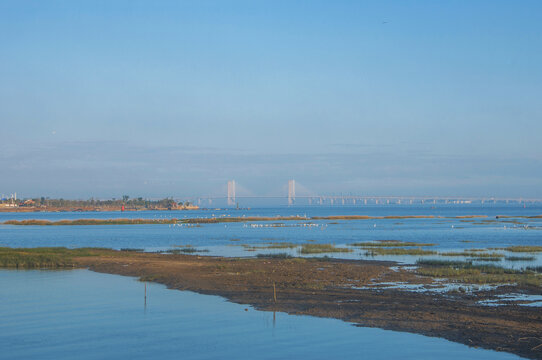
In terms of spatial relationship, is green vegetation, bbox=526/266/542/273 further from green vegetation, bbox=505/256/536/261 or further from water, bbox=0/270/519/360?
water, bbox=0/270/519/360

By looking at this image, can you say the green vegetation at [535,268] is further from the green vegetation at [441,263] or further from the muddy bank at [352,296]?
the muddy bank at [352,296]

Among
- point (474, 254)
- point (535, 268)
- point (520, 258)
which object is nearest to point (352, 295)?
point (535, 268)

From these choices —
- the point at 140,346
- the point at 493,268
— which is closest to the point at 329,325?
the point at 140,346

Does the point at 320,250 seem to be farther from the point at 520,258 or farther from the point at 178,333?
the point at 178,333

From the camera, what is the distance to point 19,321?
20.7m

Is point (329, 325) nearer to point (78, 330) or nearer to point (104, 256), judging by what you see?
point (78, 330)

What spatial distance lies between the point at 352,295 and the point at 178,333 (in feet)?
27.1

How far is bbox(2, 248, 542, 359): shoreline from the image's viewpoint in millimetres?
17500

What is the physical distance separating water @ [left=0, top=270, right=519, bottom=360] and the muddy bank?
2.91 ft

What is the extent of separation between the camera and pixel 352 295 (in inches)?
946

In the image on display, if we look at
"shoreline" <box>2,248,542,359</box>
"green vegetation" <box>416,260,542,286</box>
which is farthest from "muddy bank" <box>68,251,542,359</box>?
"green vegetation" <box>416,260,542,286</box>

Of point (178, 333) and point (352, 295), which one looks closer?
point (178, 333)

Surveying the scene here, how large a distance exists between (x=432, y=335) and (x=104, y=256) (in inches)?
1243

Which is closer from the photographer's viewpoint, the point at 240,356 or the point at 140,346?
the point at 240,356
